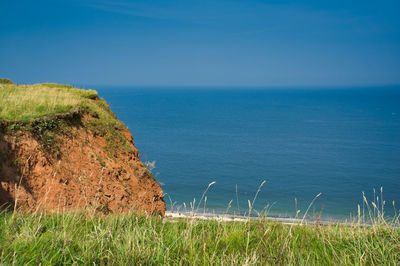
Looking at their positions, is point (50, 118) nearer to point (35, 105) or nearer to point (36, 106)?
point (36, 106)

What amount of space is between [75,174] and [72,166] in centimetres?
39

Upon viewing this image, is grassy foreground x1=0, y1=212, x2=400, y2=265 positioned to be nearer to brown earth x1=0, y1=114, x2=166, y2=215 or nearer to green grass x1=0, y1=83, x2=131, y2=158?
brown earth x1=0, y1=114, x2=166, y2=215

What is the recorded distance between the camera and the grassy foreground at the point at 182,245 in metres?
4.76

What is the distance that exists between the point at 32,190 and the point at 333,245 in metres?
9.82

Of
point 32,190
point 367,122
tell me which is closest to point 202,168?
point 32,190

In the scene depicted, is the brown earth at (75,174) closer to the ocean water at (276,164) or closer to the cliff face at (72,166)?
the cliff face at (72,166)

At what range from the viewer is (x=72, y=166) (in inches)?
498

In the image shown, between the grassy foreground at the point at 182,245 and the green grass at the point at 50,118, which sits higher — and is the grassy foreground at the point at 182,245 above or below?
below

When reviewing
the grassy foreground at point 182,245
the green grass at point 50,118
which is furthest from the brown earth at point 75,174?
the grassy foreground at point 182,245

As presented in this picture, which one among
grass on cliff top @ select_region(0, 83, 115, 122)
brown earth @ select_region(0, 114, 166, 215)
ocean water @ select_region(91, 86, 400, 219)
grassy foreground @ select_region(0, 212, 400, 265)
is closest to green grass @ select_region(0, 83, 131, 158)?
grass on cliff top @ select_region(0, 83, 115, 122)

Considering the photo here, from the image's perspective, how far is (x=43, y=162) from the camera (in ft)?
38.1

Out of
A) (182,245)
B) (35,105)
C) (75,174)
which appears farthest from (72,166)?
(182,245)

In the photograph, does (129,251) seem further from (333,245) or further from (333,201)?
(333,201)

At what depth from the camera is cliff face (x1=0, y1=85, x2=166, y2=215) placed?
35.1ft
